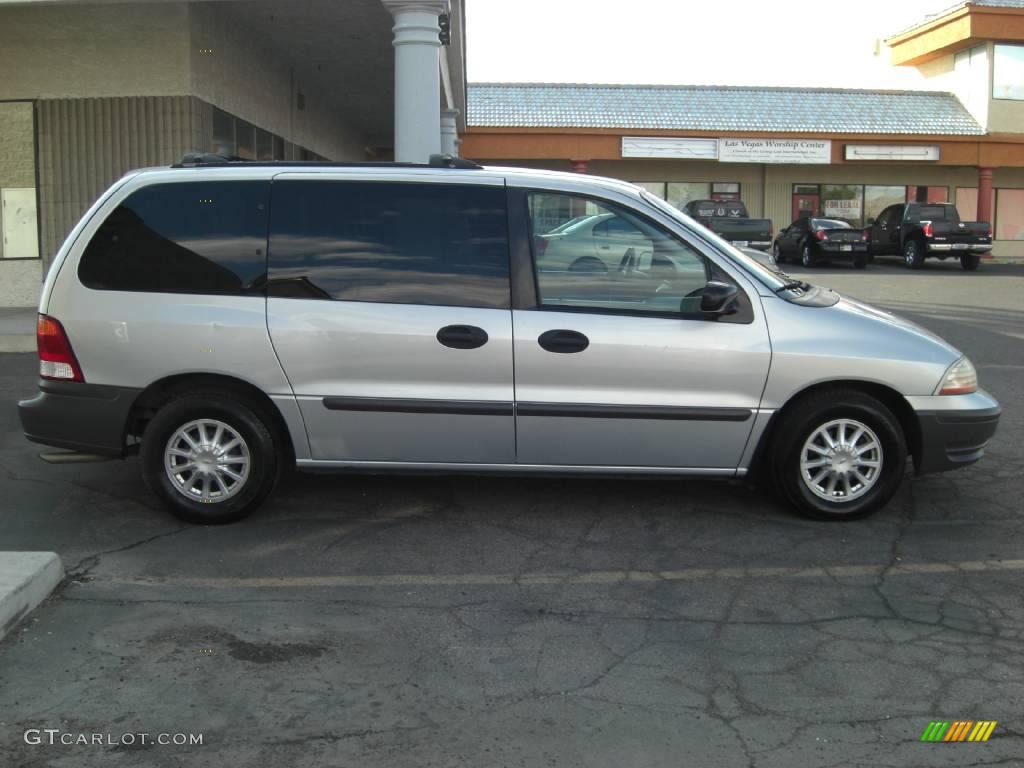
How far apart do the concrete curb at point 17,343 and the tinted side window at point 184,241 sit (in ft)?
22.2

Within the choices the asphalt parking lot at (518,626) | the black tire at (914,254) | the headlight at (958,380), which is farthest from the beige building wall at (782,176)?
the headlight at (958,380)

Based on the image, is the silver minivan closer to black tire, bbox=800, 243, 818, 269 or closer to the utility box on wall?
the utility box on wall

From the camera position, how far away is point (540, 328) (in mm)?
5516

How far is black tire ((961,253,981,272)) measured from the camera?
3009 cm

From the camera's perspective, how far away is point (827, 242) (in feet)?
99.6

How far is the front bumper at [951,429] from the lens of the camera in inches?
224

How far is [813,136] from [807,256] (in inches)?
291

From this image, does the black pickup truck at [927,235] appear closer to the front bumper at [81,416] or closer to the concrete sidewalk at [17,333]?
the concrete sidewalk at [17,333]

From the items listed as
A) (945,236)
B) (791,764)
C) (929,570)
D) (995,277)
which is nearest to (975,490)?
(929,570)

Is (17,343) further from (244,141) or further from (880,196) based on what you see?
(880,196)

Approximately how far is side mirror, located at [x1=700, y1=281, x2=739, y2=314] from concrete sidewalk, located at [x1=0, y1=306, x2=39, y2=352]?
8.66 meters

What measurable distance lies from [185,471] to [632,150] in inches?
1275

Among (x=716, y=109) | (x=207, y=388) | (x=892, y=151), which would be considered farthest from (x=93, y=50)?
(x=892, y=151)

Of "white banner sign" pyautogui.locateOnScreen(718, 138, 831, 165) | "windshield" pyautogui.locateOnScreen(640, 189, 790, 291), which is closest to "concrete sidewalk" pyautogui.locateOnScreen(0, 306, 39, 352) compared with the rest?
"windshield" pyautogui.locateOnScreen(640, 189, 790, 291)
